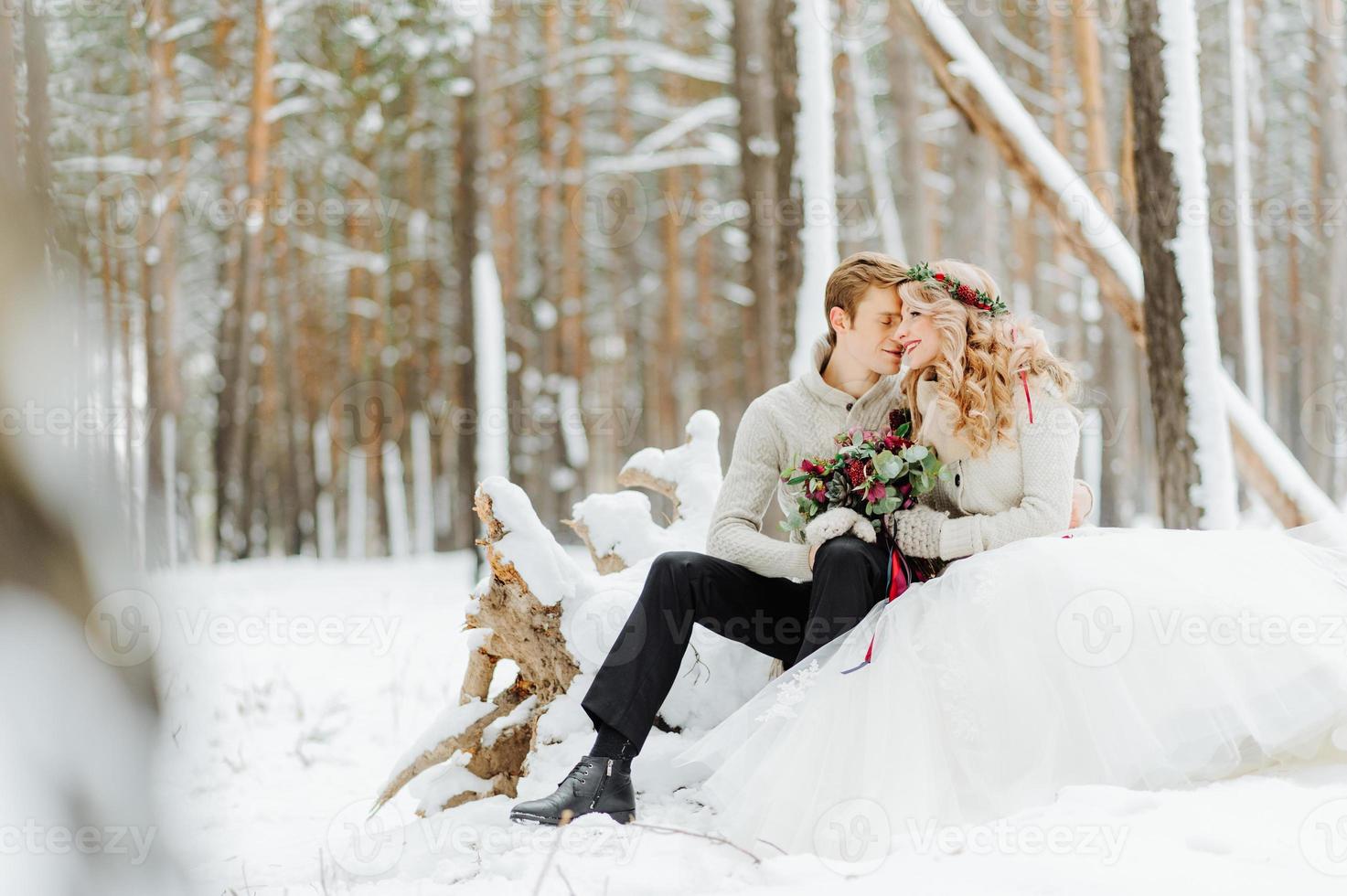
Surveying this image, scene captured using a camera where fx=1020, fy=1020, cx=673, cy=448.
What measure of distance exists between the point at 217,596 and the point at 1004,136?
7.76 meters

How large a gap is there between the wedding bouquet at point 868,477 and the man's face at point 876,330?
289 mm

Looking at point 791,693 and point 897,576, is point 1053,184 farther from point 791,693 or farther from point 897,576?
point 791,693

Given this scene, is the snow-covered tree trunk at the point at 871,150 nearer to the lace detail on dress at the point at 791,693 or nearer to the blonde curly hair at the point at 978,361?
the blonde curly hair at the point at 978,361

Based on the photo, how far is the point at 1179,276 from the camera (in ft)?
18.1

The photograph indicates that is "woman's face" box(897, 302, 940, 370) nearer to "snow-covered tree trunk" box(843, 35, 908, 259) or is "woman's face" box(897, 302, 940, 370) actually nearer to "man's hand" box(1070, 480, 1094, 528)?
"man's hand" box(1070, 480, 1094, 528)

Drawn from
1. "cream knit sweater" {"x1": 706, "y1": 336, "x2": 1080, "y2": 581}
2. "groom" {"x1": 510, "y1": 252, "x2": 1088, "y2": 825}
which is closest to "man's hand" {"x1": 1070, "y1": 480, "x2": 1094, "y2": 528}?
→ "groom" {"x1": 510, "y1": 252, "x2": 1088, "y2": 825}

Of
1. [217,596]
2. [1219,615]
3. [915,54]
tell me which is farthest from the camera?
[915,54]

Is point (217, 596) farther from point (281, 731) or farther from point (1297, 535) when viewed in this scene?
point (1297, 535)

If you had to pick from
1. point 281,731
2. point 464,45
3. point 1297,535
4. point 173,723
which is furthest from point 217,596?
point 173,723

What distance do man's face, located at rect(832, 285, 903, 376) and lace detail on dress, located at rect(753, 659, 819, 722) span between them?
1082 mm

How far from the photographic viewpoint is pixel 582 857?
98.3 inches

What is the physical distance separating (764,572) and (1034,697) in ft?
2.91

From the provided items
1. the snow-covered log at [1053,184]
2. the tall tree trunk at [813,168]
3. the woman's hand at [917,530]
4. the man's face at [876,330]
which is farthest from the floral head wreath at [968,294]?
the tall tree trunk at [813,168]

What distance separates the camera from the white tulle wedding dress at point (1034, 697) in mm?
2516
